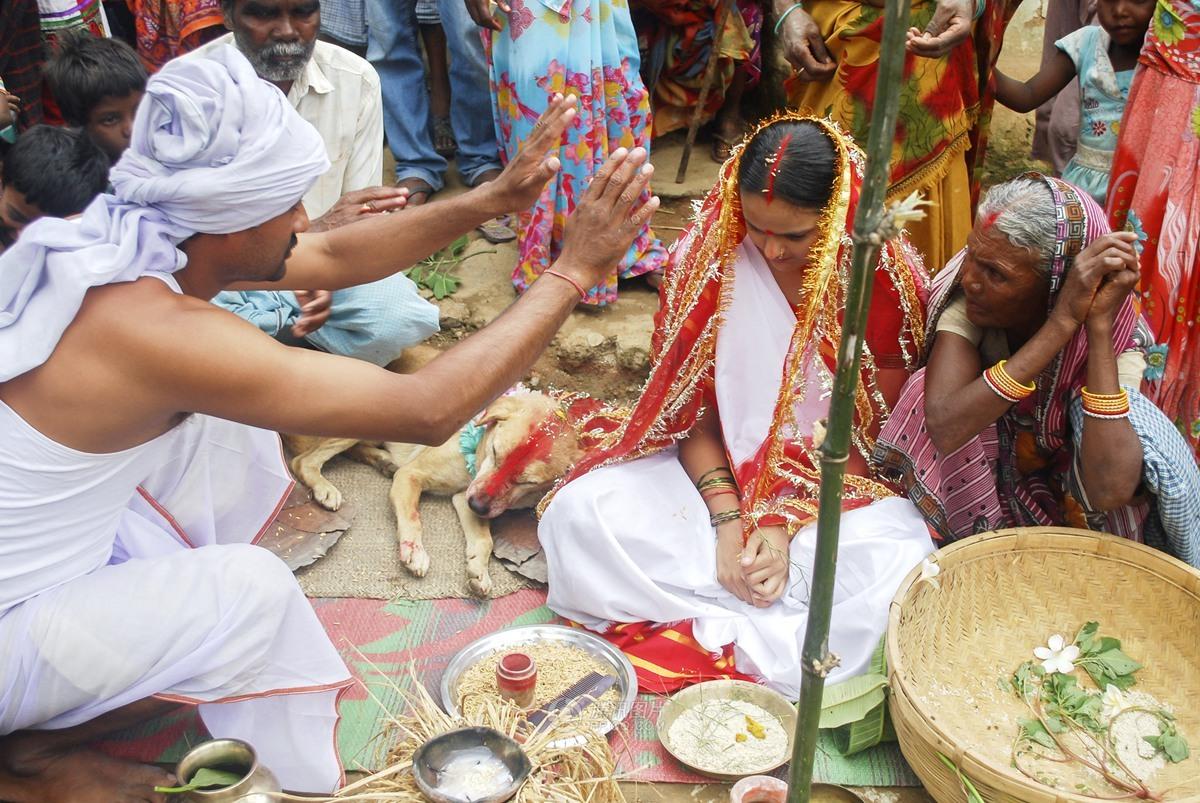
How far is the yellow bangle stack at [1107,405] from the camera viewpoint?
302cm

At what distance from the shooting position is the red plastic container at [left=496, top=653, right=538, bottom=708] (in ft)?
10.2

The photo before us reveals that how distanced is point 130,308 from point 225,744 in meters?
0.96

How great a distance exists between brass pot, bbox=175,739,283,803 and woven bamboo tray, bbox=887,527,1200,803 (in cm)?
151

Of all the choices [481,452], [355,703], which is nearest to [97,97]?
[481,452]

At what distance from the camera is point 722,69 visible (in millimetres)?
6488

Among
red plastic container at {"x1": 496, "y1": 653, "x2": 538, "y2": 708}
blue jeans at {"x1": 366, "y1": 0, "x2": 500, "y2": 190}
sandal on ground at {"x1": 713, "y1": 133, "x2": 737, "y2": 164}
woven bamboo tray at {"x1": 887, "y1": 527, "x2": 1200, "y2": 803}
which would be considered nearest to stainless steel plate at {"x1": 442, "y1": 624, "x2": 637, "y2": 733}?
red plastic container at {"x1": 496, "y1": 653, "x2": 538, "y2": 708}

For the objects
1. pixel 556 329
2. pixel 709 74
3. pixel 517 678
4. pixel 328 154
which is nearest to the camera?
pixel 556 329

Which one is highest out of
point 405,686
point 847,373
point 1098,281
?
point 847,373

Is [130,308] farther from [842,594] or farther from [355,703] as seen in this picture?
[842,594]

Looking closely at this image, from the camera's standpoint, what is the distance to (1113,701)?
313cm

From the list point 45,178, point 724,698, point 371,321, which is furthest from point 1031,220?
point 45,178

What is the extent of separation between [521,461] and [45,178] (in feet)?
6.08

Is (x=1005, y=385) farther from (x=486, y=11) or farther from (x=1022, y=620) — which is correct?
(x=486, y=11)

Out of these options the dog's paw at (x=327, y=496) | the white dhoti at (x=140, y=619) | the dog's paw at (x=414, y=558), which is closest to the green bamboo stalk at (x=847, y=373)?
the white dhoti at (x=140, y=619)
